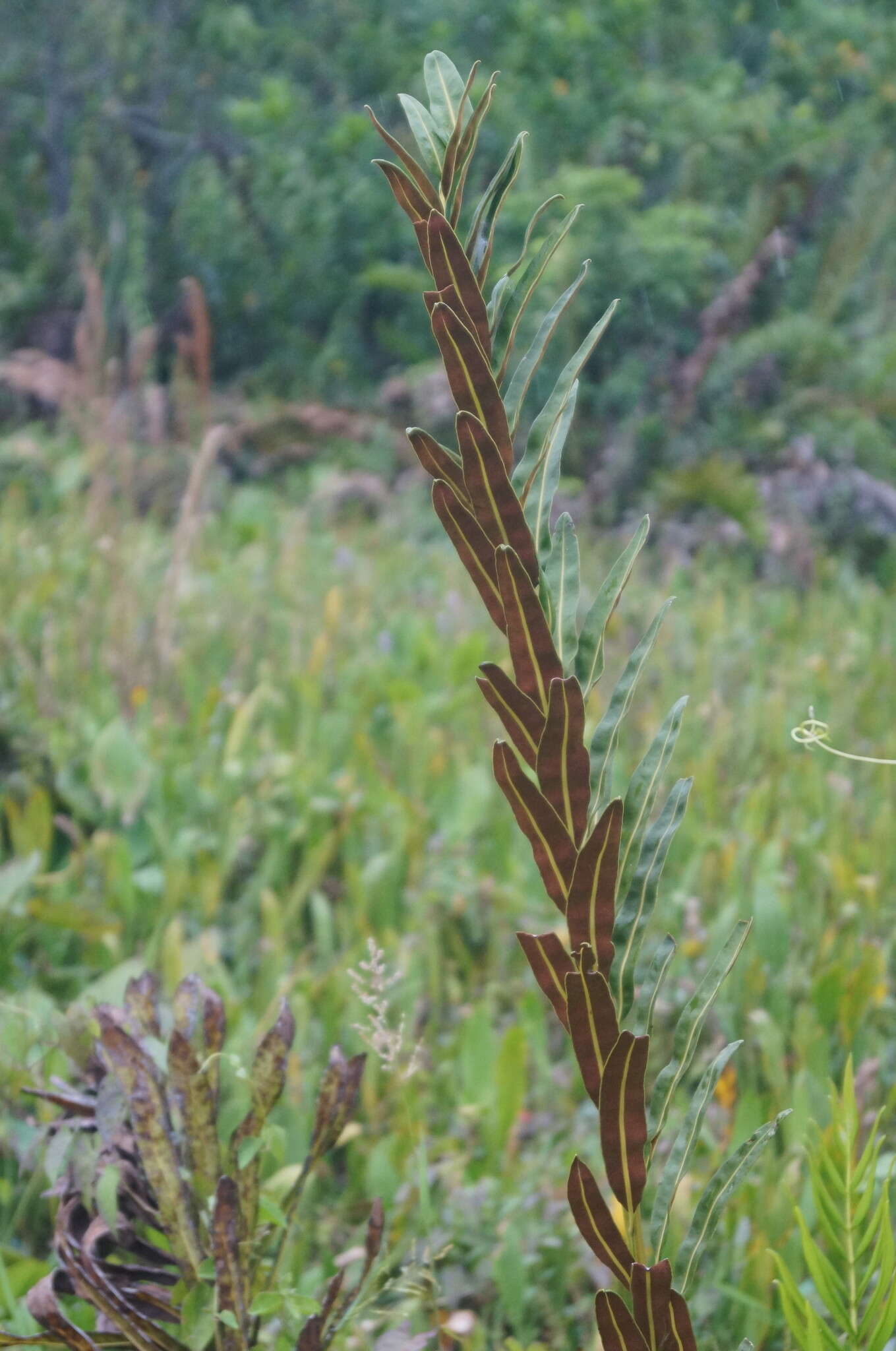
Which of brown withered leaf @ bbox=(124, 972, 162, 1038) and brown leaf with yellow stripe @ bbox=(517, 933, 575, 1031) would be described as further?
brown withered leaf @ bbox=(124, 972, 162, 1038)

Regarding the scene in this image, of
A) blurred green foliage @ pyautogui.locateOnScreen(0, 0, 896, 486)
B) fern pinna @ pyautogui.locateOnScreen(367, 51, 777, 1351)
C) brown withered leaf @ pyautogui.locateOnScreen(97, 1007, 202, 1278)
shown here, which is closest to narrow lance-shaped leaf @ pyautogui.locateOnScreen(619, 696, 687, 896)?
fern pinna @ pyautogui.locateOnScreen(367, 51, 777, 1351)

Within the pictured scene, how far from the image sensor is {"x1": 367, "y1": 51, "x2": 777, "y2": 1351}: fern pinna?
522mm

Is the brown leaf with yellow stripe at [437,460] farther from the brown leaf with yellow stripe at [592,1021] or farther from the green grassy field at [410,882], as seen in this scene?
the green grassy field at [410,882]

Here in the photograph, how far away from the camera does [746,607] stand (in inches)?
160

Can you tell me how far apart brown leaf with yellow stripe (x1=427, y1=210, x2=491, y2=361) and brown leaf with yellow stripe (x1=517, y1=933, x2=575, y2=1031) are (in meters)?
0.27

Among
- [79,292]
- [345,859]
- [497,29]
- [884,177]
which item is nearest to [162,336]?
[79,292]

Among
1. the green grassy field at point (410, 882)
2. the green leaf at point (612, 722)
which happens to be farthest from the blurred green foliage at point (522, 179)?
the green leaf at point (612, 722)

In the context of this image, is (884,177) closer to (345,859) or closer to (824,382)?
(824,382)

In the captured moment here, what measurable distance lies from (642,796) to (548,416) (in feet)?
0.60

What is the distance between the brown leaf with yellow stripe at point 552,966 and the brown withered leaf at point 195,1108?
283 millimetres

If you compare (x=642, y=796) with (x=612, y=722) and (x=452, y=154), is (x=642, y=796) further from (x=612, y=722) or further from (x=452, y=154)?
(x=452, y=154)

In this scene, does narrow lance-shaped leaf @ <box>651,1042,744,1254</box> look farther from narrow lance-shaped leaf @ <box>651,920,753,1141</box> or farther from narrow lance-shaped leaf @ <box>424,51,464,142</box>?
narrow lance-shaped leaf @ <box>424,51,464,142</box>

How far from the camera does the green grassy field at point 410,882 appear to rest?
3.92ft

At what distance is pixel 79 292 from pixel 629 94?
10.8ft
